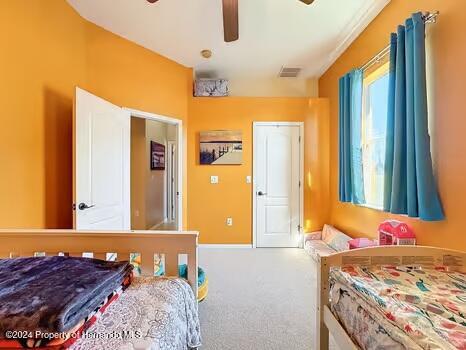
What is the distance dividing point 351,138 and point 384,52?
0.95m

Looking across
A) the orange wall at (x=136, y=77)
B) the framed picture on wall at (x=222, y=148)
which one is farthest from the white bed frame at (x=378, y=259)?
the framed picture on wall at (x=222, y=148)

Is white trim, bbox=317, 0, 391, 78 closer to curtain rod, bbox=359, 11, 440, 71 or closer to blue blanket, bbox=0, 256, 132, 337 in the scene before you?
curtain rod, bbox=359, 11, 440, 71

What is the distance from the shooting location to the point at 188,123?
165 inches

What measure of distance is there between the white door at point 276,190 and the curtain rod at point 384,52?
160cm

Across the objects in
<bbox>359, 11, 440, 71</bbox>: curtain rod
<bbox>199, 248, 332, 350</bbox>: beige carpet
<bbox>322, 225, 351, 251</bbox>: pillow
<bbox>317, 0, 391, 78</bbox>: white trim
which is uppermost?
<bbox>317, 0, 391, 78</bbox>: white trim

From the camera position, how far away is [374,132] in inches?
112

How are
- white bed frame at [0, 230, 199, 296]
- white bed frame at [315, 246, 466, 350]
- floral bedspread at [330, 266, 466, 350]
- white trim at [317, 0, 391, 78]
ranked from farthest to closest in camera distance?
white trim at [317, 0, 391, 78], white bed frame at [0, 230, 199, 296], white bed frame at [315, 246, 466, 350], floral bedspread at [330, 266, 466, 350]

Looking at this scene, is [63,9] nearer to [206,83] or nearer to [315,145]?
[206,83]

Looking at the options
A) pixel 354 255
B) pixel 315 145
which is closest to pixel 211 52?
pixel 315 145

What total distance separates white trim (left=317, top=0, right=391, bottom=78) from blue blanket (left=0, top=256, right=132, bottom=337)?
2969 millimetres

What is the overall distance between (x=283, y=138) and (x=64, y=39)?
9.99 ft

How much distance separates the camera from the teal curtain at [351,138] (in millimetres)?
2896

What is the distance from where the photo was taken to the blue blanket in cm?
74

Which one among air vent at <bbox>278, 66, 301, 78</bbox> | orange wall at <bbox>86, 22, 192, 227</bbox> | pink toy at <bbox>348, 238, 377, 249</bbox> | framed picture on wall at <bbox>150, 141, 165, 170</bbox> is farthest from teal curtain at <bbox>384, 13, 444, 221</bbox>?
framed picture on wall at <bbox>150, 141, 165, 170</bbox>
